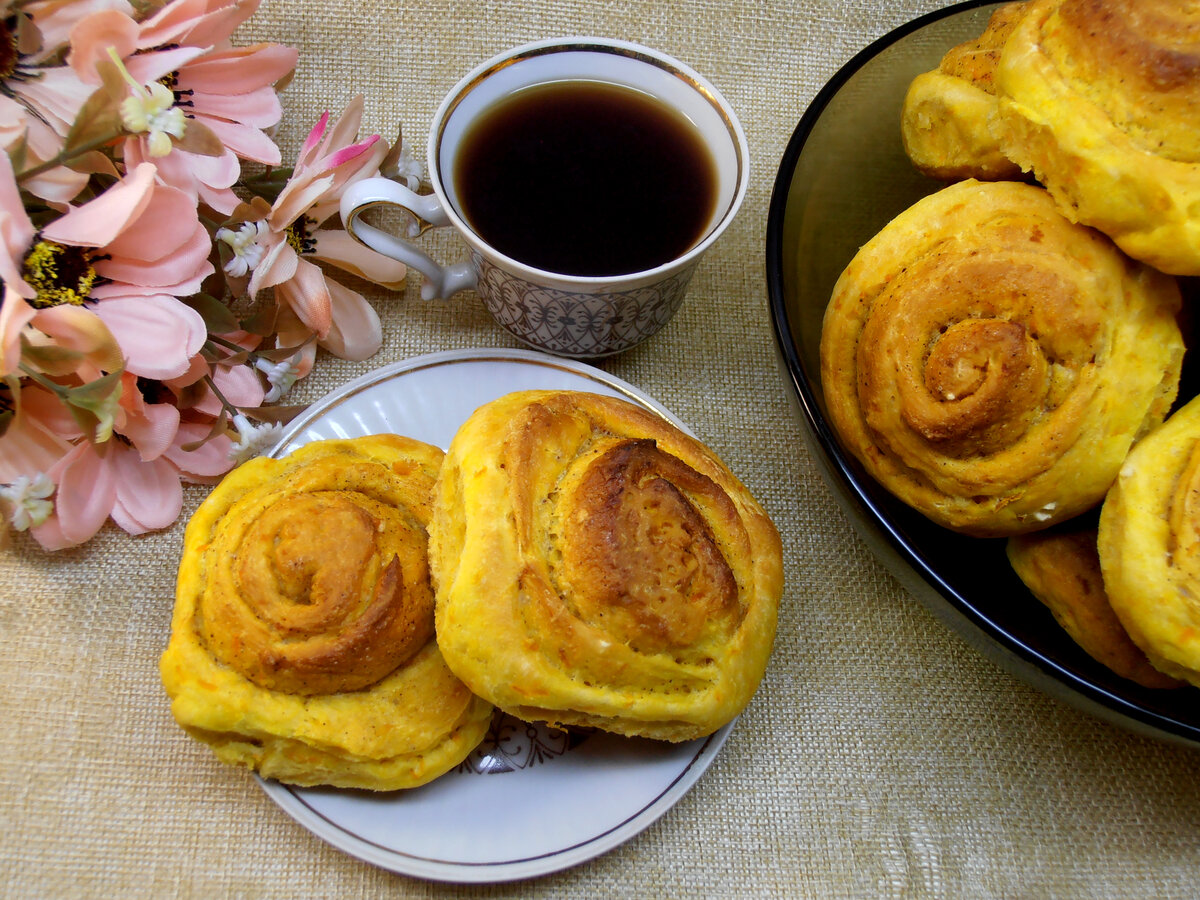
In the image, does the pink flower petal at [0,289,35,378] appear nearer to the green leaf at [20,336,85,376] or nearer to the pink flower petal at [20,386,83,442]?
A: the green leaf at [20,336,85,376]

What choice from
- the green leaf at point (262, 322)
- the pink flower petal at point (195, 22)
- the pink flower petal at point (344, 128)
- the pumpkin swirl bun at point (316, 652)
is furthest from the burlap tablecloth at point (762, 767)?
the pink flower petal at point (195, 22)

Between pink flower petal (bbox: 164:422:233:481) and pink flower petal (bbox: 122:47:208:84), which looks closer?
pink flower petal (bbox: 122:47:208:84)

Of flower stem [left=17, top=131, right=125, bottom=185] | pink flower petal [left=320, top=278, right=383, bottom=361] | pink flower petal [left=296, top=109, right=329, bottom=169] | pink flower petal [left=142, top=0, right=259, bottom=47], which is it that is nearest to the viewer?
flower stem [left=17, top=131, right=125, bottom=185]

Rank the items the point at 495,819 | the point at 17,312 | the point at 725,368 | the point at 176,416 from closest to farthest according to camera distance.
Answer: the point at 17,312 → the point at 495,819 → the point at 176,416 → the point at 725,368

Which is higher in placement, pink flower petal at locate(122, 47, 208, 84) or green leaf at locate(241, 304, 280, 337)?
pink flower petal at locate(122, 47, 208, 84)

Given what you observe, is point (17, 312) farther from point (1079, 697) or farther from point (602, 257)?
point (1079, 697)

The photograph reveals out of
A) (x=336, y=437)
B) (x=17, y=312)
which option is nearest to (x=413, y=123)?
(x=336, y=437)

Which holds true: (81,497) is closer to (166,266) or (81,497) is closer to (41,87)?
(166,266)

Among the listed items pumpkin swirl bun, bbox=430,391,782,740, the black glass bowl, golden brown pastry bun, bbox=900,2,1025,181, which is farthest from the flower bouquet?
golden brown pastry bun, bbox=900,2,1025,181
